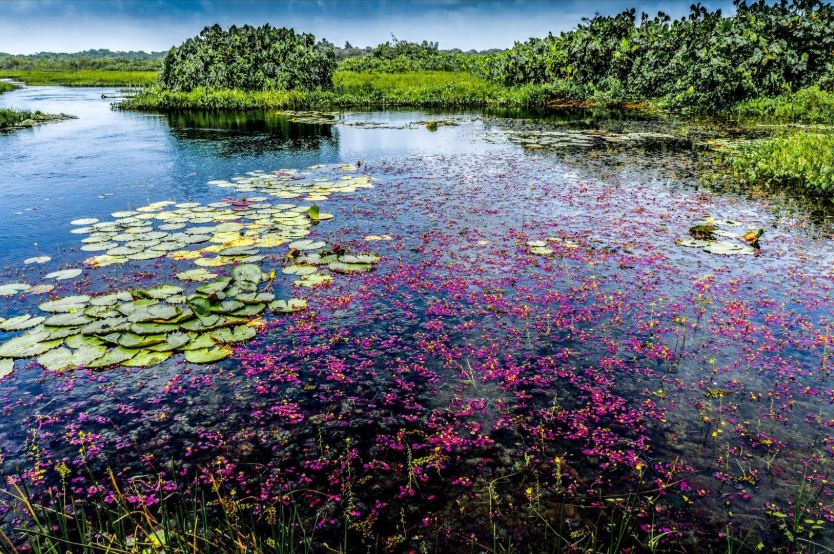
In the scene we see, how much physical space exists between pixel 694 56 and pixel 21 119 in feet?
144

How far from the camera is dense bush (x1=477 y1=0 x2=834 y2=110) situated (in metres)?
30.4

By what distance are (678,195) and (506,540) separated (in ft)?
41.0

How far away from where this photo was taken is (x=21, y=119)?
28.5m

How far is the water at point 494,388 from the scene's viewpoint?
4098 millimetres

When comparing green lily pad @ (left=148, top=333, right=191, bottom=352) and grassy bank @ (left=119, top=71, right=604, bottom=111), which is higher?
grassy bank @ (left=119, top=71, right=604, bottom=111)

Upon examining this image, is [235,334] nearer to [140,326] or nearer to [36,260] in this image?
[140,326]

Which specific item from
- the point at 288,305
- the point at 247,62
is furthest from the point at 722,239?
the point at 247,62

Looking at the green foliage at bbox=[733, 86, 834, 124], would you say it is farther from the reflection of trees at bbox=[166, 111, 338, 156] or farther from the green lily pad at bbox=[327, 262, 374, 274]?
the green lily pad at bbox=[327, 262, 374, 274]

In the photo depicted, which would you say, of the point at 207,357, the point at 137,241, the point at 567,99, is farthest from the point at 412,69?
the point at 207,357

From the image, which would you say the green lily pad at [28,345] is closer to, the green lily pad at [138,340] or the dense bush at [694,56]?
the green lily pad at [138,340]

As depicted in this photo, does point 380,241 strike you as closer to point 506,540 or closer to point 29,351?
point 29,351

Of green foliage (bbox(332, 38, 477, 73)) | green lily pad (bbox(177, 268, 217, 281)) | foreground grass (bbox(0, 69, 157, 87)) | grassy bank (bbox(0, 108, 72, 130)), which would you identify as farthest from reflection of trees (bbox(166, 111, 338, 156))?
foreground grass (bbox(0, 69, 157, 87))

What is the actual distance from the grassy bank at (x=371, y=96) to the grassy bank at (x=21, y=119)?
8485 mm

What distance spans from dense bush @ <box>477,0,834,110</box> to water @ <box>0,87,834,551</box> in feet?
84.8
